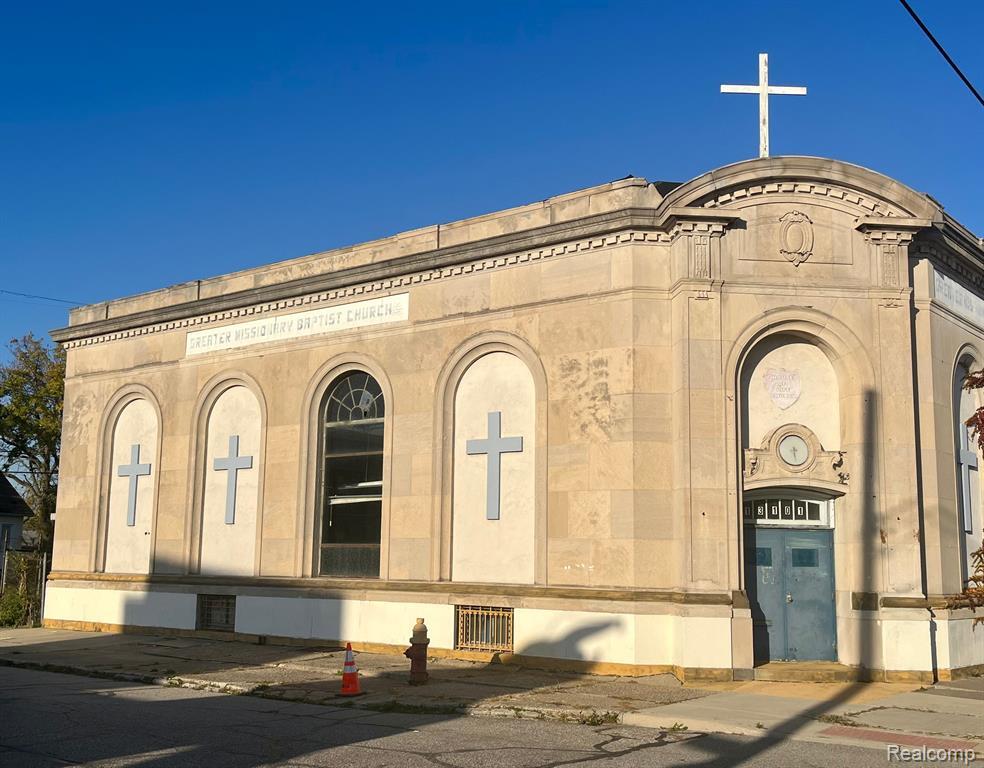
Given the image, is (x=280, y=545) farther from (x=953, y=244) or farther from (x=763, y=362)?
(x=953, y=244)

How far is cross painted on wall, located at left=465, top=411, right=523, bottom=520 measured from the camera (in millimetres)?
19469

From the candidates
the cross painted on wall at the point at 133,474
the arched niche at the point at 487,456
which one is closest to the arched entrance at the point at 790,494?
the arched niche at the point at 487,456

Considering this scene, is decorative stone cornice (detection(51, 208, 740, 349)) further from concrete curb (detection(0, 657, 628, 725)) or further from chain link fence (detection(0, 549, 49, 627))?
concrete curb (detection(0, 657, 628, 725))

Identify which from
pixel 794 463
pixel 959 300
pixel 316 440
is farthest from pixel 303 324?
pixel 959 300

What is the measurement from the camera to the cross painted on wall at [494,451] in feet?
63.9

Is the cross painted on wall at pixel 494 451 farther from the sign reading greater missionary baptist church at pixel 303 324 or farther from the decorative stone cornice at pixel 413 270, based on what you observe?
the sign reading greater missionary baptist church at pixel 303 324

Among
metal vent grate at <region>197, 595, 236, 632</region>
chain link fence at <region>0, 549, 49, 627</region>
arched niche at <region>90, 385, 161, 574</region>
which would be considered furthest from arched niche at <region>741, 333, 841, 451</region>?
chain link fence at <region>0, 549, 49, 627</region>

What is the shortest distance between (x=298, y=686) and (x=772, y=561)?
8.09 meters

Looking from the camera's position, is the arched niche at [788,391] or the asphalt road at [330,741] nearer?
the asphalt road at [330,741]

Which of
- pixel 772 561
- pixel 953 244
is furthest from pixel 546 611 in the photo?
pixel 953 244

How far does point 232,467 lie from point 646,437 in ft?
34.8

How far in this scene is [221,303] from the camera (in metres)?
24.4

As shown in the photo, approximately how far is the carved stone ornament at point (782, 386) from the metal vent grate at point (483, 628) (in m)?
6.09

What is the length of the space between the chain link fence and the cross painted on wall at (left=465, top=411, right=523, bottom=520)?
1554 cm
